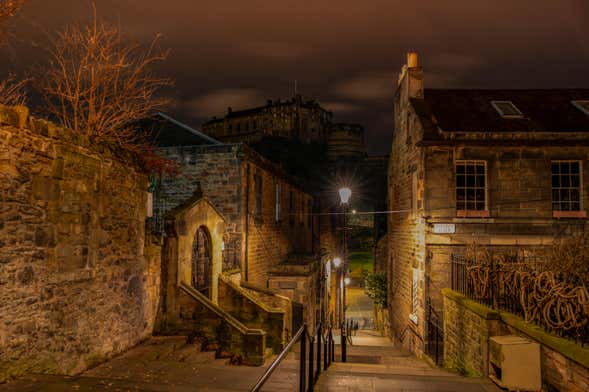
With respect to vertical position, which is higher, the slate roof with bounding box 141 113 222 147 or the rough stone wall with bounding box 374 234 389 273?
the slate roof with bounding box 141 113 222 147

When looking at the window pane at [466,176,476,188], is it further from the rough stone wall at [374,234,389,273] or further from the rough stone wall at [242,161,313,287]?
the rough stone wall at [374,234,389,273]

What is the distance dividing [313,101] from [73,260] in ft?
267

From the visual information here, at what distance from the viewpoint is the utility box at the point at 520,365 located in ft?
20.3

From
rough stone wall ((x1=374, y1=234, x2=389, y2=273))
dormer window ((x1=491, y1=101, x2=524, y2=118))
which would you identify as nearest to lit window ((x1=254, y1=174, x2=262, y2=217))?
dormer window ((x1=491, y1=101, x2=524, y2=118))

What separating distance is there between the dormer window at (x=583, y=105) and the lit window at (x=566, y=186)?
3.07m

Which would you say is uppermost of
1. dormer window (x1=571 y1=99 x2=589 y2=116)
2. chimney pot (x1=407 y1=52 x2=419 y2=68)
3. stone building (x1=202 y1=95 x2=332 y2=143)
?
stone building (x1=202 y1=95 x2=332 y2=143)

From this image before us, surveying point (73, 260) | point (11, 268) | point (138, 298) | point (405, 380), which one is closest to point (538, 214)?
point (405, 380)

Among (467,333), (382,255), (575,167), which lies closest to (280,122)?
(382,255)

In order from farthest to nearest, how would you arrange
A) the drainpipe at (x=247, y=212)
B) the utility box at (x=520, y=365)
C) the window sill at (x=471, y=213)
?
the drainpipe at (x=247, y=212) < the window sill at (x=471, y=213) < the utility box at (x=520, y=365)

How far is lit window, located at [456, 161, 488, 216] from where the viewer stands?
1352 centimetres

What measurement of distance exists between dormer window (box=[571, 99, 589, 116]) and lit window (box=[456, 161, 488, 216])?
5.14 meters

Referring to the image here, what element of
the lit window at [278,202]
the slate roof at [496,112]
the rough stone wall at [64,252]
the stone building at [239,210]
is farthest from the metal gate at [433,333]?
the rough stone wall at [64,252]

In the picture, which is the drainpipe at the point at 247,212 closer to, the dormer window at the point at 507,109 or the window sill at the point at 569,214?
the dormer window at the point at 507,109

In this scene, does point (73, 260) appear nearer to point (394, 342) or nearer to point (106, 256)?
point (106, 256)
